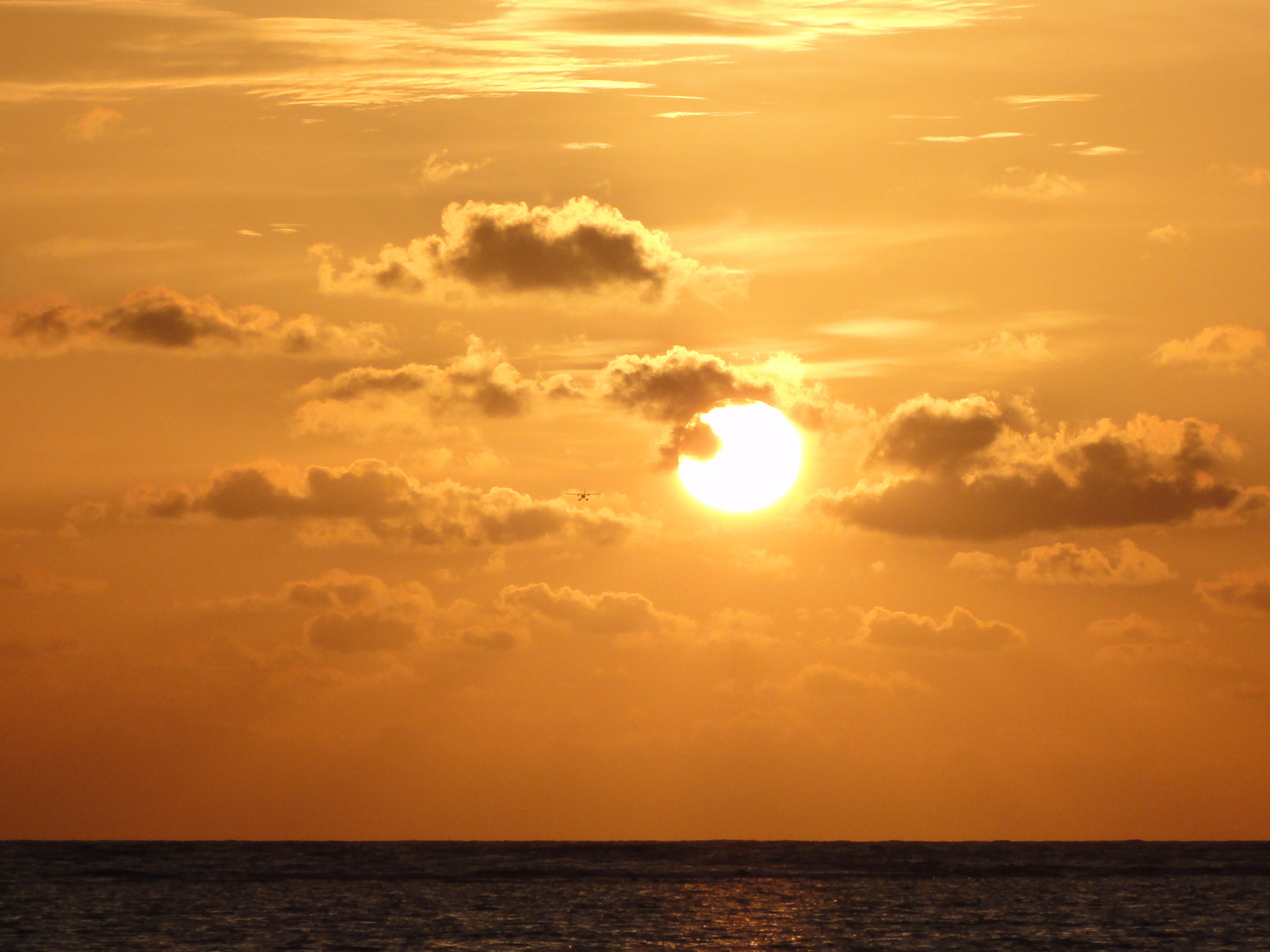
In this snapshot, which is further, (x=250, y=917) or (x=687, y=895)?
(x=687, y=895)

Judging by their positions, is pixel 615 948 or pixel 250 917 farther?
pixel 250 917

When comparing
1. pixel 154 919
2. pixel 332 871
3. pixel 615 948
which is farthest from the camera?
pixel 332 871

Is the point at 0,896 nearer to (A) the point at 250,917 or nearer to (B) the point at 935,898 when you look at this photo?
(A) the point at 250,917

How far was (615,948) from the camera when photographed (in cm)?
10112

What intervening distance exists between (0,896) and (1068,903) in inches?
3759

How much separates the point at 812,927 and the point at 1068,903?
35.3 metres

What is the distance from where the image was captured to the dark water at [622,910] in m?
105

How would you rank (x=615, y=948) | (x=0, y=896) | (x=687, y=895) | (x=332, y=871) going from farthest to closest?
1. (x=332, y=871)
2. (x=687, y=895)
3. (x=0, y=896)
4. (x=615, y=948)

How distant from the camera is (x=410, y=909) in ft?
426

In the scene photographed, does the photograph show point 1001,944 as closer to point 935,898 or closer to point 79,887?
point 935,898

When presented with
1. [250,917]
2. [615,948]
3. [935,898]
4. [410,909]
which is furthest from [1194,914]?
[250,917]

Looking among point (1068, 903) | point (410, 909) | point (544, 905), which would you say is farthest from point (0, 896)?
point (1068, 903)

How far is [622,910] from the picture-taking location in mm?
133625

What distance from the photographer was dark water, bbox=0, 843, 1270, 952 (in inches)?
4149
